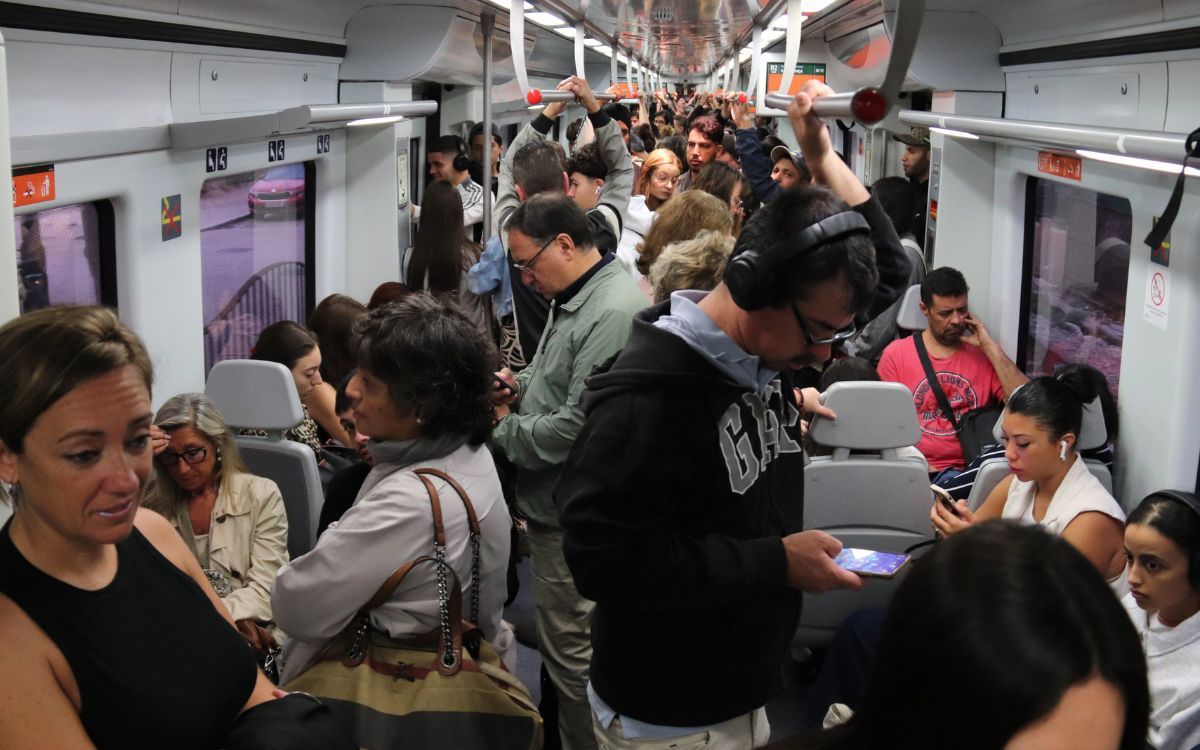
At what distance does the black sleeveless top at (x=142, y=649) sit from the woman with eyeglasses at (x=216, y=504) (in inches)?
68.0

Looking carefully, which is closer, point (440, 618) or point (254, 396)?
point (440, 618)

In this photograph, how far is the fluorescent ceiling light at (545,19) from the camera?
24.6 ft

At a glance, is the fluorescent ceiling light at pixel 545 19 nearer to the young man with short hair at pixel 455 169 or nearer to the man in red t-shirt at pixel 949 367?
the young man with short hair at pixel 455 169

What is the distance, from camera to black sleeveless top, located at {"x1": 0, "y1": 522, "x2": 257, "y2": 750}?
5.11 ft

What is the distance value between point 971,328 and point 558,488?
12.4ft

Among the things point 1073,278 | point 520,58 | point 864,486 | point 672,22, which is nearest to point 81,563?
point 864,486

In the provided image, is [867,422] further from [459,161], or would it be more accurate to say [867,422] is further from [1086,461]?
[459,161]

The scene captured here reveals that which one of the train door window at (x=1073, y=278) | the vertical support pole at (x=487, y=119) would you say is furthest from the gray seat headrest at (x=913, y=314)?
the vertical support pole at (x=487, y=119)

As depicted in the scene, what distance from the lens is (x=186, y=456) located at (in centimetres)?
348

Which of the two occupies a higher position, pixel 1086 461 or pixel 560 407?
pixel 560 407

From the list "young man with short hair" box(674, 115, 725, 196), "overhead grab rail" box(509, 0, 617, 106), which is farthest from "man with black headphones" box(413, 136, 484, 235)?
"overhead grab rail" box(509, 0, 617, 106)

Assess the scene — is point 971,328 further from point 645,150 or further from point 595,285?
point 645,150

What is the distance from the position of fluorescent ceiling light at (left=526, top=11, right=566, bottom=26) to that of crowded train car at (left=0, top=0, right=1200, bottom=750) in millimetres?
328

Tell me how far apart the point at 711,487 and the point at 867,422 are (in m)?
2.06
